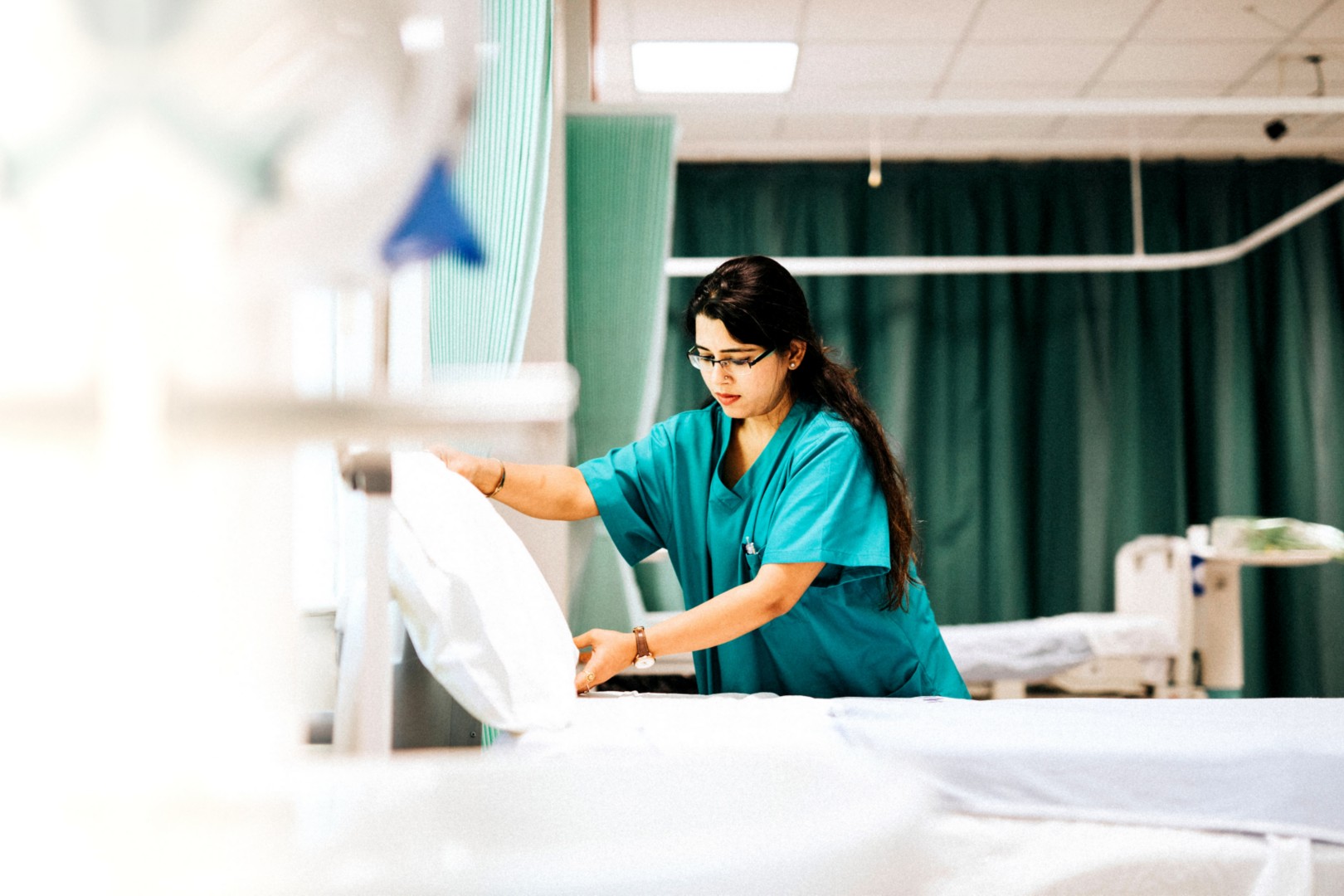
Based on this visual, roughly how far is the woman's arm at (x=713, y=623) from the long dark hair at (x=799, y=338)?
6.5 inches

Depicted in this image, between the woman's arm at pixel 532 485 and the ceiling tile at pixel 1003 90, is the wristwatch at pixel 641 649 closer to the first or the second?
the woman's arm at pixel 532 485

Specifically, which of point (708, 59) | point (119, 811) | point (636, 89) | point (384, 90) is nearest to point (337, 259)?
point (384, 90)

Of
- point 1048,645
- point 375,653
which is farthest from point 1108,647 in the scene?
point 375,653

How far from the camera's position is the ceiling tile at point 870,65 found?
3.30m

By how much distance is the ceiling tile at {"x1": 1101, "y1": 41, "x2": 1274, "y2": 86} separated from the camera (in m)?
3.29

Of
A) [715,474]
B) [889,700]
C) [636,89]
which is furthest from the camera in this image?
[636,89]

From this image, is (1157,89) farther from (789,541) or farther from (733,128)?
(789,541)

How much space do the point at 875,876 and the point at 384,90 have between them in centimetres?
26

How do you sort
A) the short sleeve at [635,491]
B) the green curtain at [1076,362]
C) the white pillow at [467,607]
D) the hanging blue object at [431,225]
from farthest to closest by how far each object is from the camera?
the green curtain at [1076,362] → the short sleeve at [635,491] → the white pillow at [467,607] → the hanging blue object at [431,225]

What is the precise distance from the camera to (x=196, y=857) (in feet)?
0.82

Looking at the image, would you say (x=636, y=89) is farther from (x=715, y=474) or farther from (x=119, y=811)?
(x=119, y=811)

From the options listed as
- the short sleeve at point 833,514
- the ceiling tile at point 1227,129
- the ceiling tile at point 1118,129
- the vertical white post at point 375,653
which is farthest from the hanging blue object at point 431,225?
the ceiling tile at point 1227,129

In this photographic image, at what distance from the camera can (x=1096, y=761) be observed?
1.06m

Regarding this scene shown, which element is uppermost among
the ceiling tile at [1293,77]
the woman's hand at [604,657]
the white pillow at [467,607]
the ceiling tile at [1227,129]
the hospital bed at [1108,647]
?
the ceiling tile at [1293,77]
